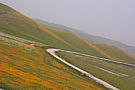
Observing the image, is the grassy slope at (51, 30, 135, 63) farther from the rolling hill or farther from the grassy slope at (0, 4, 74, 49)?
the rolling hill

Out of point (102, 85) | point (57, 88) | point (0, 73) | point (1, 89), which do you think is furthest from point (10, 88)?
point (102, 85)

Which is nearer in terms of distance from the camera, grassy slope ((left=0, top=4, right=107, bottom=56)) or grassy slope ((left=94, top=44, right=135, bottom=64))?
grassy slope ((left=0, top=4, right=107, bottom=56))

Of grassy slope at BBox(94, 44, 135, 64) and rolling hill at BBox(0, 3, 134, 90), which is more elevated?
rolling hill at BBox(0, 3, 134, 90)

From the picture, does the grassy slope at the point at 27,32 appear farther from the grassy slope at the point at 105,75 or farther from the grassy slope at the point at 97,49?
the grassy slope at the point at 105,75

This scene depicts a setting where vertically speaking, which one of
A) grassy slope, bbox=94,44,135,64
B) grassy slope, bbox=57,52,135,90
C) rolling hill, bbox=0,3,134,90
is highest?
rolling hill, bbox=0,3,134,90

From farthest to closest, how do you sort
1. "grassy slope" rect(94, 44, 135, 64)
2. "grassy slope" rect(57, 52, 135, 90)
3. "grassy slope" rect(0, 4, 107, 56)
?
"grassy slope" rect(94, 44, 135, 64)
"grassy slope" rect(0, 4, 107, 56)
"grassy slope" rect(57, 52, 135, 90)

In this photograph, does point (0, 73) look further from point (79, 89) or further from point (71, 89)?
point (79, 89)

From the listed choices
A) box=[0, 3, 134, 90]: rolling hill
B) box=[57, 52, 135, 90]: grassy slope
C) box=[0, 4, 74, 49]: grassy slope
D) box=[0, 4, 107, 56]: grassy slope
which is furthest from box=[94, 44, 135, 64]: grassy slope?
box=[0, 3, 134, 90]: rolling hill

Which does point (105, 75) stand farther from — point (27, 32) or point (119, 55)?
point (119, 55)

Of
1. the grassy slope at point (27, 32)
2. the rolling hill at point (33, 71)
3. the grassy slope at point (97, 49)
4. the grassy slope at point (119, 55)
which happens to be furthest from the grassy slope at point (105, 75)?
the grassy slope at point (119, 55)

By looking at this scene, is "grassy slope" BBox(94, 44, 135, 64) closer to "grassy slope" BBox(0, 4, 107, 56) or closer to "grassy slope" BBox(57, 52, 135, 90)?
"grassy slope" BBox(0, 4, 107, 56)

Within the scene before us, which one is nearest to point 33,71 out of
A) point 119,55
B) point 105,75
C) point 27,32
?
point 105,75

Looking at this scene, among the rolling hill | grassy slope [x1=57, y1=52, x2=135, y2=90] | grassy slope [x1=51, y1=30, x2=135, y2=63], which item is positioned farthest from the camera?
grassy slope [x1=51, y1=30, x2=135, y2=63]

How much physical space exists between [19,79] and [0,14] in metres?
97.9
